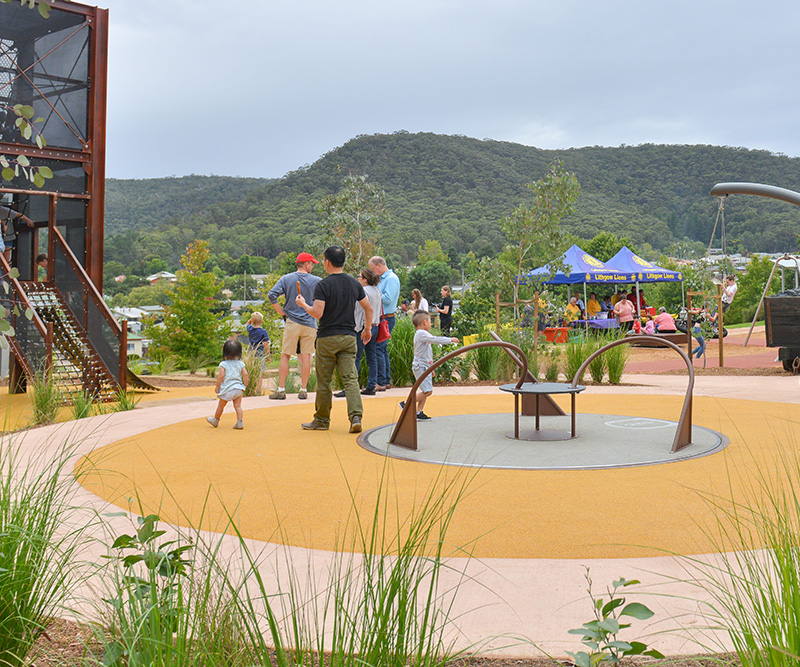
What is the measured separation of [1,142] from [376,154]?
8299cm

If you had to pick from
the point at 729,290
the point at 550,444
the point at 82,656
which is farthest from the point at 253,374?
the point at 729,290

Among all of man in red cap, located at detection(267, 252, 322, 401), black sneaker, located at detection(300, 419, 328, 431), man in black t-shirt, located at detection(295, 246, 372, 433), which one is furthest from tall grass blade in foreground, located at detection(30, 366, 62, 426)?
man in black t-shirt, located at detection(295, 246, 372, 433)

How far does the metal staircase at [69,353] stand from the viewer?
1040 cm

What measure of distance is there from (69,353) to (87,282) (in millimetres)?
1163

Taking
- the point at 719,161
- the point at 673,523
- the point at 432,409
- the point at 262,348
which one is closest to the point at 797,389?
the point at 432,409

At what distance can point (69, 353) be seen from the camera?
36.9ft

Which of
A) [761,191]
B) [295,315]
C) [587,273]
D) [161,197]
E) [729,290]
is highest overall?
[161,197]

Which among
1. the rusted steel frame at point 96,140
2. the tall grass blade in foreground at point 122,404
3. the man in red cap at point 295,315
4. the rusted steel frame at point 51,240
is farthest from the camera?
the rusted steel frame at point 96,140

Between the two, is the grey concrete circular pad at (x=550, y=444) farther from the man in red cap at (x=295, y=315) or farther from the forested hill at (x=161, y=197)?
the forested hill at (x=161, y=197)

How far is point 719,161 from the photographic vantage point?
302 feet

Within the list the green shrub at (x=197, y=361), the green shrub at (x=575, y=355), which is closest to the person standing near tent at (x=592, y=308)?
the green shrub at (x=197, y=361)

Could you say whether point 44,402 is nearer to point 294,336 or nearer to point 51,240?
point 294,336

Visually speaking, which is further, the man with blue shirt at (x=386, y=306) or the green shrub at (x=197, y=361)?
the green shrub at (x=197, y=361)

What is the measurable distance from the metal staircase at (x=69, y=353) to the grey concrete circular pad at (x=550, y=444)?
4.93 meters
